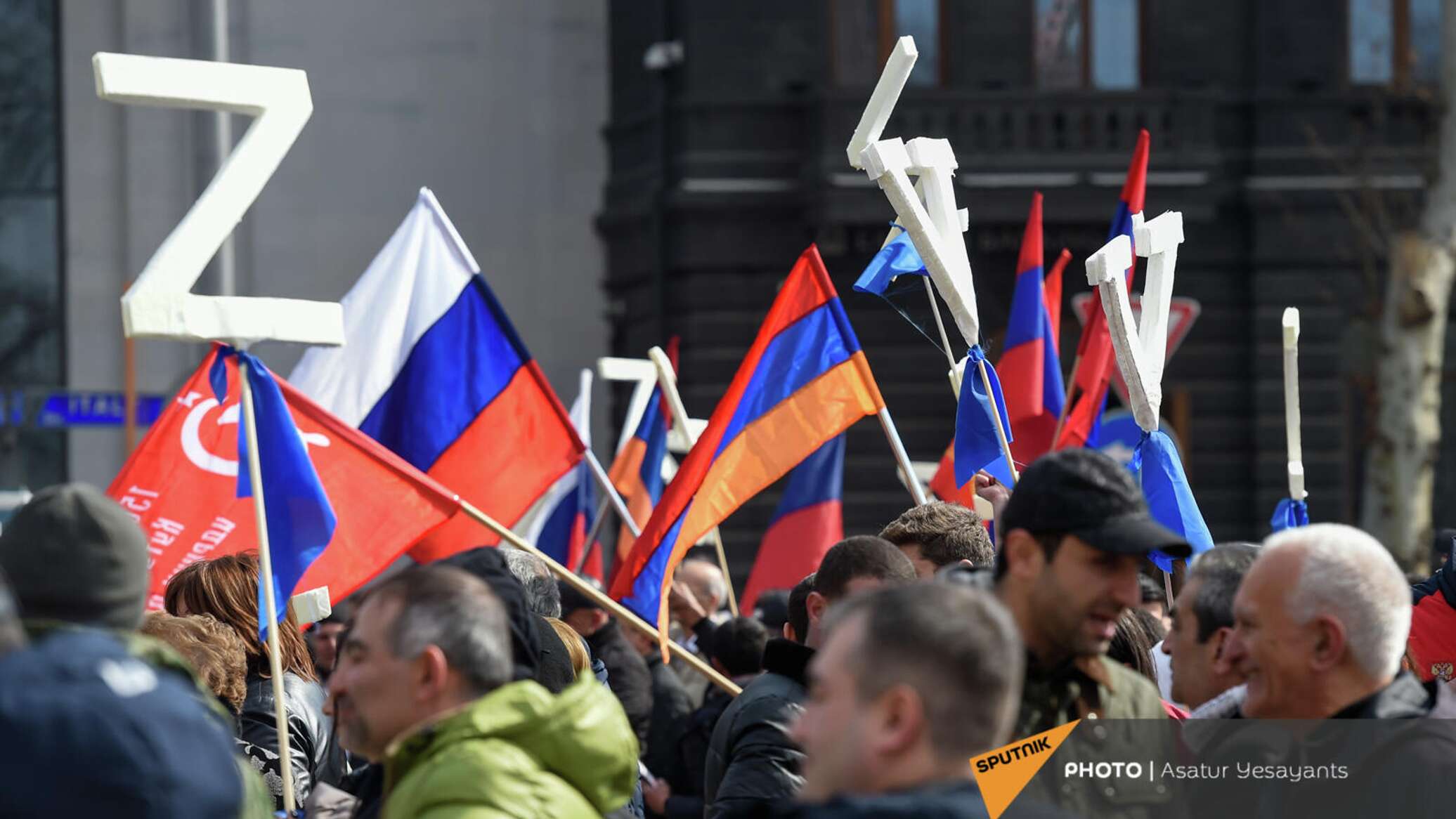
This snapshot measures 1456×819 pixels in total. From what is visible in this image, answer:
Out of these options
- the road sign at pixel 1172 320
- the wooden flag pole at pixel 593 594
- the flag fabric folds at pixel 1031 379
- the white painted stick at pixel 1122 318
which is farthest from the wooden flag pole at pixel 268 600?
the road sign at pixel 1172 320

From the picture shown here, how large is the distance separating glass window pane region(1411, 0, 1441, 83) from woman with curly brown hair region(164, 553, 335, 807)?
14.4m

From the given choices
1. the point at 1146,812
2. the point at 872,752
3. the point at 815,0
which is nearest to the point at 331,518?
the point at 1146,812

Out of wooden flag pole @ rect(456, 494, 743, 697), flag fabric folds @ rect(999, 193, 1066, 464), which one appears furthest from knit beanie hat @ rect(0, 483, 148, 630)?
flag fabric folds @ rect(999, 193, 1066, 464)

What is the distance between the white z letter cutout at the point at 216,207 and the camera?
15.9 feet

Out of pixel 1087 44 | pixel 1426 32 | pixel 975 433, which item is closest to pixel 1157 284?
pixel 975 433

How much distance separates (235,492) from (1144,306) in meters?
2.90

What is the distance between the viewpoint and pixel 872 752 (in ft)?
8.41

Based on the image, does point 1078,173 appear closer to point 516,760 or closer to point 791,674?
point 791,674

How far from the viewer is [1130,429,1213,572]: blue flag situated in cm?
591

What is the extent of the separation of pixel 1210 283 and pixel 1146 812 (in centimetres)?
1445

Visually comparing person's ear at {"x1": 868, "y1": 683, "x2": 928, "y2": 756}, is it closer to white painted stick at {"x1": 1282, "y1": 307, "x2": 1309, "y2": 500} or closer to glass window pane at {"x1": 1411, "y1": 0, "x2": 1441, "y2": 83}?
white painted stick at {"x1": 1282, "y1": 307, "x2": 1309, "y2": 500}

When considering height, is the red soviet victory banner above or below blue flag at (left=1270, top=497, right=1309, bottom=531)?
above

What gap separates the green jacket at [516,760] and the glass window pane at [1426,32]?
15972 mm

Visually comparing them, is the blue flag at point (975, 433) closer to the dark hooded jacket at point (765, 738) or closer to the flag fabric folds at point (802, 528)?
the dark hooded jacket at point (765, 738)
